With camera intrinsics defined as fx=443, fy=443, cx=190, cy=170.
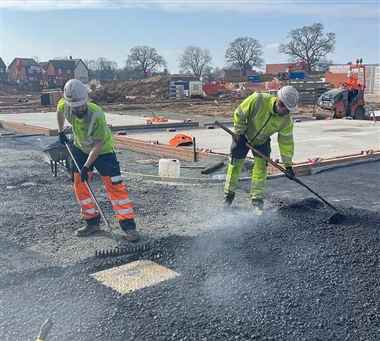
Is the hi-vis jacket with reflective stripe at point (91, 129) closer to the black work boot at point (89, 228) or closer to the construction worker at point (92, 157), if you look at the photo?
the construction worker at point (92, 157)

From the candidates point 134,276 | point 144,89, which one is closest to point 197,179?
point 134,276

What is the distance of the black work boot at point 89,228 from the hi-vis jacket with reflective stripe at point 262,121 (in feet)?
6.37

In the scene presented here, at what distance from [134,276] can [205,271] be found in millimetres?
597

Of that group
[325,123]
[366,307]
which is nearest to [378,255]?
[366,307]

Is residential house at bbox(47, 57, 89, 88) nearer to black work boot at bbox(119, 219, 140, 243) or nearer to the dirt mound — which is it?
the dirt mound

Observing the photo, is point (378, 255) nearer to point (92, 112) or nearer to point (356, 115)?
point (92, 112)

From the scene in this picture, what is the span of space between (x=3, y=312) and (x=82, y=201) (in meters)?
1.74

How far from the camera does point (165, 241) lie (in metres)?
4.39

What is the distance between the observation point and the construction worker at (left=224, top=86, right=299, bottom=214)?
5.05m

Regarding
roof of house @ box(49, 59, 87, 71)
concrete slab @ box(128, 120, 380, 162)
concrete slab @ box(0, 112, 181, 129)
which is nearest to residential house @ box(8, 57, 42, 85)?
roof of house @ box(49, 59, 87, 71)

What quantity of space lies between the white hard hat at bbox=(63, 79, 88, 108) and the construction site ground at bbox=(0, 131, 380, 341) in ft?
4.54

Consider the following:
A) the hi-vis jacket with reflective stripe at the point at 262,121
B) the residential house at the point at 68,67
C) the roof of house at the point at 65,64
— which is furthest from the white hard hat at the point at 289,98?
the roof of house at the point at 65,64

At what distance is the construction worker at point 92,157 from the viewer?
14.3 feet

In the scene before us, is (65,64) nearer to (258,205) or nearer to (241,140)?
(241,140)
